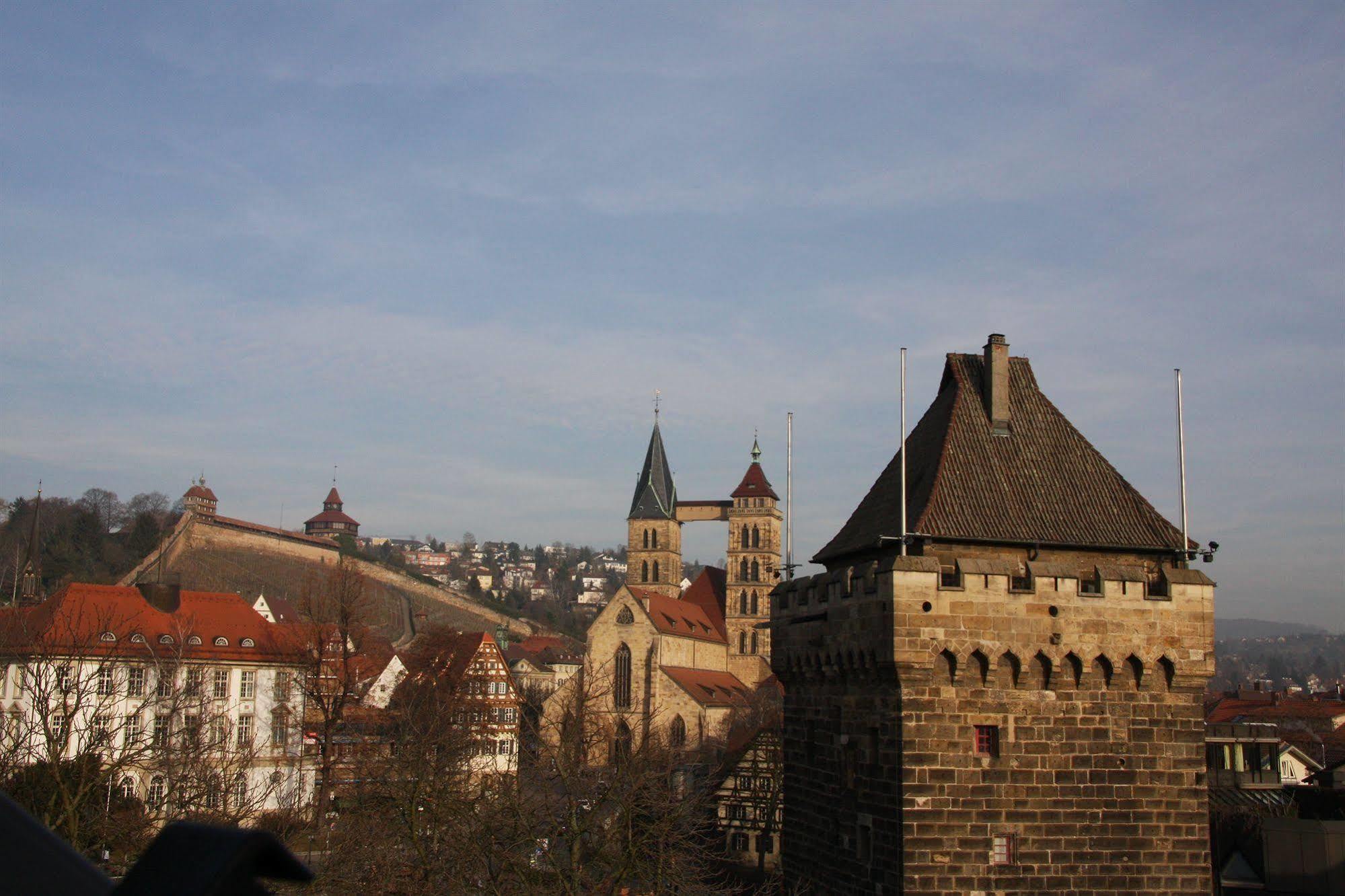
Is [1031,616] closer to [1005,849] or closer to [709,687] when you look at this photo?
[1005,849]

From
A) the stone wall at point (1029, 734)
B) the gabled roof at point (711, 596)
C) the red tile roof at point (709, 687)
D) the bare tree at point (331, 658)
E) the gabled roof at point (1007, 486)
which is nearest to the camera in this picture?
the stone wall at point (1029, 734)

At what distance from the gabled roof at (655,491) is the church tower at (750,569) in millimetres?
6032

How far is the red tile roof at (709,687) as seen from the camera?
7638cm

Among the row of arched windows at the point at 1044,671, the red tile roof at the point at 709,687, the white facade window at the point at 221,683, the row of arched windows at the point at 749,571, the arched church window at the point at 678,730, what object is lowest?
the arched church window at the point at 678,730

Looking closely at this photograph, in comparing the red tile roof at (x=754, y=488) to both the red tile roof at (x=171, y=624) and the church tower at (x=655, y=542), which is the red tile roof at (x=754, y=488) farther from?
the red tile roof at (x=171, y=624)

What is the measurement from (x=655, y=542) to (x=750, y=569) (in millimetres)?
10122

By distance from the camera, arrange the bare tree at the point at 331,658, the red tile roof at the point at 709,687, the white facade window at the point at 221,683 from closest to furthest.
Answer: the bare tree at the point at 331,658 < the white facade window at the point at 221,683 < the red tile roof at the point at 709,687

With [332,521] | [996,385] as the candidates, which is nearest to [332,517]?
[332,521]

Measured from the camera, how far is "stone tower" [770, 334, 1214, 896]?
13.4 m

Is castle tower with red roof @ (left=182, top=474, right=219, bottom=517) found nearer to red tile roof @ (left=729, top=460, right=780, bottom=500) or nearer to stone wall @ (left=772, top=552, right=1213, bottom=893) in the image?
red tile roof @ (left=729, top=460, right=780, bottom=500)

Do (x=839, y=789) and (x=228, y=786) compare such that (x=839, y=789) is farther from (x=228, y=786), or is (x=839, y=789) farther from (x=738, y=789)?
(x=738, y=789)

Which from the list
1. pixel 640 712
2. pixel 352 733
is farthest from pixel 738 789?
pixel 640 712

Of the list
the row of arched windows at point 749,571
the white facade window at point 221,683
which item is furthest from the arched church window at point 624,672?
the white facade window at point 221,683

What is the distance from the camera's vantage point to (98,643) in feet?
130
